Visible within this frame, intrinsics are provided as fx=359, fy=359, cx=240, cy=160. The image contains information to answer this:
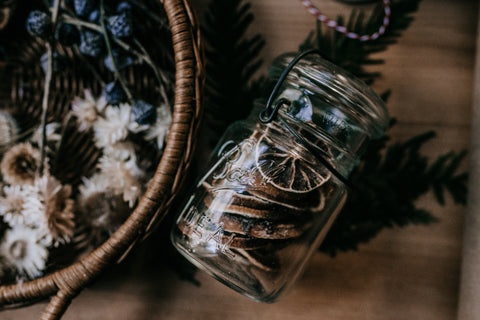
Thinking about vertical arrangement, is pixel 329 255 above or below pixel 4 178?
below

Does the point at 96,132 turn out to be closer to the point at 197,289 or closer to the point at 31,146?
the point at 31,146

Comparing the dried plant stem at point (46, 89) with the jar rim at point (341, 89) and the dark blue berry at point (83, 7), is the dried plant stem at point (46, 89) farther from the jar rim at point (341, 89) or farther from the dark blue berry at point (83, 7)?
the jar rim at point (341, 89)

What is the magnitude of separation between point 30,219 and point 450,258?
0.70 m

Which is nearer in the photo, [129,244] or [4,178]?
[129,244]

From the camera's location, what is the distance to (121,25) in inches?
A: 19.9

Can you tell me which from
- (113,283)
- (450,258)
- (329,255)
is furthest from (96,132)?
(450,258)

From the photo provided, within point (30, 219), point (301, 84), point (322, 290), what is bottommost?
point (322, 290)

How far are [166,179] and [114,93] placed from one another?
0.17 metres

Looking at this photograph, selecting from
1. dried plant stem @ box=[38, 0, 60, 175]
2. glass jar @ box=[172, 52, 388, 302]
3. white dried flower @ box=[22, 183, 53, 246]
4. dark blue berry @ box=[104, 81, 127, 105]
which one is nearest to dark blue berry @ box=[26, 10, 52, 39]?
dried plant stem @ box=[38, 0, 60, 175]

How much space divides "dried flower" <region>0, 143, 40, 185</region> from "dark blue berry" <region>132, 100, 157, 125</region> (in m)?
0.20

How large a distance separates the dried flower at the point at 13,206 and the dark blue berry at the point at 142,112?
8.6 inches

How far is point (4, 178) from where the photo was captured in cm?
58

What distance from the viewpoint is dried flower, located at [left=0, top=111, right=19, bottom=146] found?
627 millimetres

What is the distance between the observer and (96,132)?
57 centimetres
